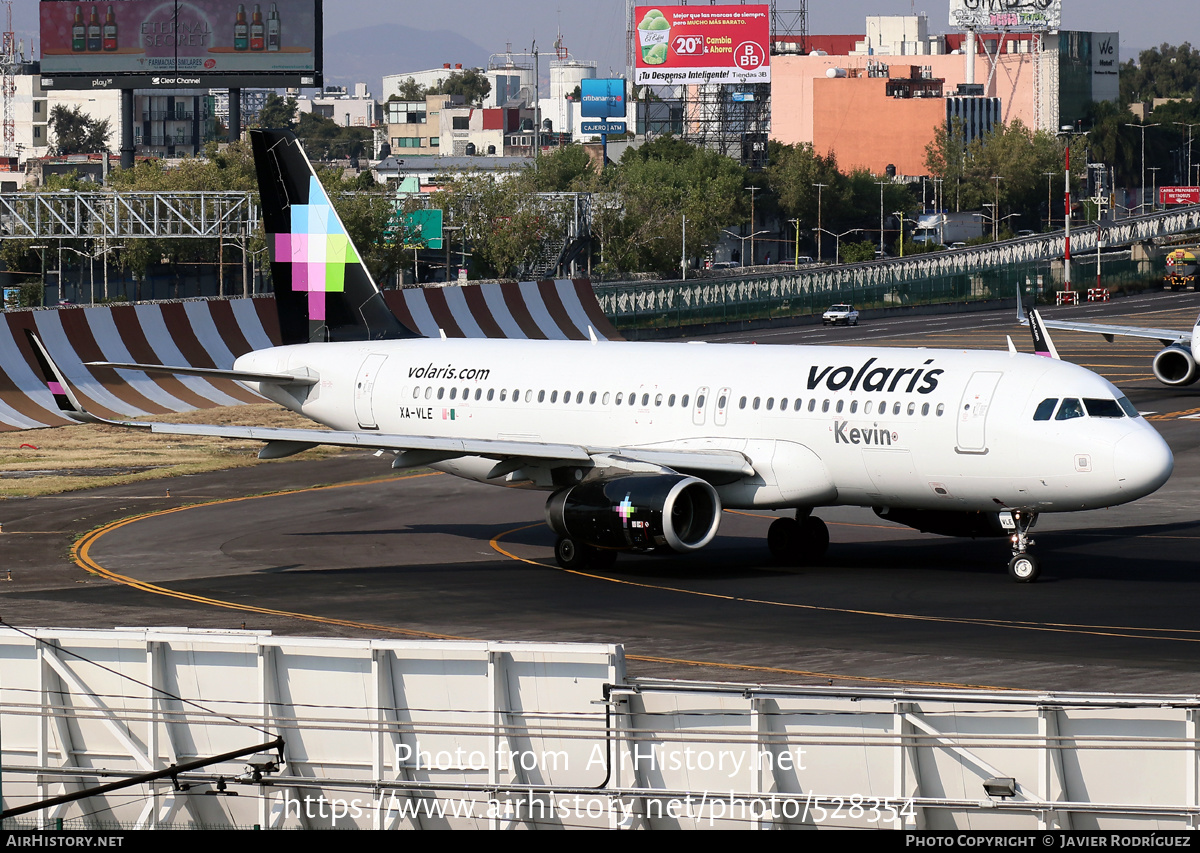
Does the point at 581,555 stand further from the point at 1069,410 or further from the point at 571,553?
the point at 1069,410

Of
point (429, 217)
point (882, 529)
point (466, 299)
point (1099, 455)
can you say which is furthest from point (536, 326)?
point (429, 217)

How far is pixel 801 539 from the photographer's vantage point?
122ft

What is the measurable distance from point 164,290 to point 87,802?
136106 millimetres

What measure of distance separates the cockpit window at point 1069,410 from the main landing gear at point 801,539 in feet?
22.0

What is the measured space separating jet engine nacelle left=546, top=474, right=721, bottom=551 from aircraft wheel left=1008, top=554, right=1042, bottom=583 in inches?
245

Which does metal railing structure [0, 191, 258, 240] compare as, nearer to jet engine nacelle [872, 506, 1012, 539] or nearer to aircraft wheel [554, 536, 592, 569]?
aircraft wheel [554, 536, 592, 569]

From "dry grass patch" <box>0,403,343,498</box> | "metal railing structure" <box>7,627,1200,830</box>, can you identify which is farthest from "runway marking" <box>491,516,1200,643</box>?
"dry grass patch" <box>0,403,343,498</box>

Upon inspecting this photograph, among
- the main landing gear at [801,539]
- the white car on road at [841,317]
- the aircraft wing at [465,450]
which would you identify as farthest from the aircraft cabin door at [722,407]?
the white car on road at [841,317]

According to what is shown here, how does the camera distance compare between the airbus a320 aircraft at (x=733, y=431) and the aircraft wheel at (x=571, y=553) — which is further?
the aircraft wheel at (x=571, y=553)

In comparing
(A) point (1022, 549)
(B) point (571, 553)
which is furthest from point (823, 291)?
(A) point (1022, 549)

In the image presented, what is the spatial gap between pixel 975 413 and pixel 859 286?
10512cm

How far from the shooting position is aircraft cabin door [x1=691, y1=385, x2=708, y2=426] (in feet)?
120

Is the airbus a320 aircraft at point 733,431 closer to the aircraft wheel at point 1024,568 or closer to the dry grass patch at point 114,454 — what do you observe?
the aircraft wheel at point 1024,568

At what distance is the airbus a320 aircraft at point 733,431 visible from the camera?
32562 mm
